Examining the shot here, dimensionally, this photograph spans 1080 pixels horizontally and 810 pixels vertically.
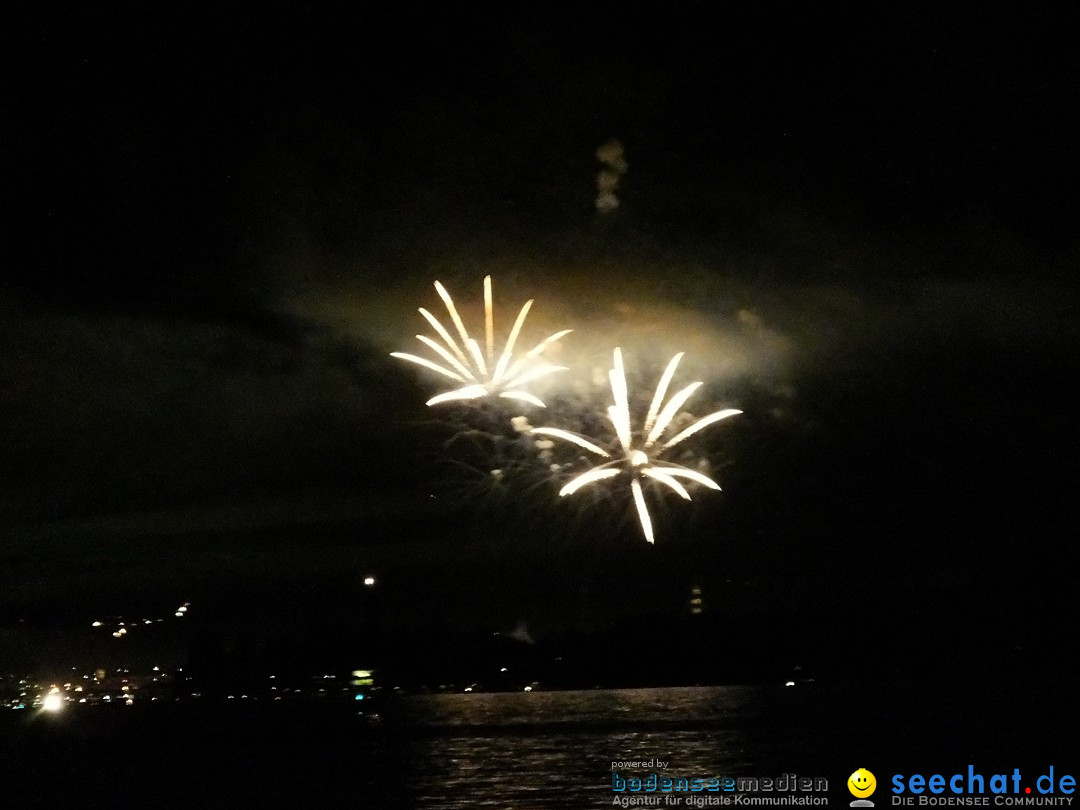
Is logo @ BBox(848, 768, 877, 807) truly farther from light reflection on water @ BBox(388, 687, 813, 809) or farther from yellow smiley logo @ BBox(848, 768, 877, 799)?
light reflection on water @ BBox(388, 687, 813, 809)

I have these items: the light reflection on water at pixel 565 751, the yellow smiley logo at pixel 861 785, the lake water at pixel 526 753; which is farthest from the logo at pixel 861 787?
the light reflection on water at pixel 565 751

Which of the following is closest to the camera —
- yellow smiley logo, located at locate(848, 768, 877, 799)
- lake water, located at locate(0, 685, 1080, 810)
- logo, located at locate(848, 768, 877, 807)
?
logo, located at locate(848, 768, 877, 807)

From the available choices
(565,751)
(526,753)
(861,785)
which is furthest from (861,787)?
(526,753)

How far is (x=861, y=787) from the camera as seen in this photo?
136 feet

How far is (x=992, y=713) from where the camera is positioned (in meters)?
93.6

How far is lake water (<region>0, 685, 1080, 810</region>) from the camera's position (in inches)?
2072

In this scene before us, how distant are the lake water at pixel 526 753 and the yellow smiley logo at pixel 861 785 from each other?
534mm

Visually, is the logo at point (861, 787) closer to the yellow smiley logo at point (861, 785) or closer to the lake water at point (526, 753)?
the yellow smiley logo at point (861, 785)

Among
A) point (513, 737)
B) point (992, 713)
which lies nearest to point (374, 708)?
point (513, 737)

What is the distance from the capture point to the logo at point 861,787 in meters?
39.3

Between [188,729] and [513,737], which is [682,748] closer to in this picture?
[513,737]

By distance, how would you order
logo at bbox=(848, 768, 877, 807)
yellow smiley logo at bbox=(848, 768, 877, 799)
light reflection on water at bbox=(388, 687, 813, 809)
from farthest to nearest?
1. light reflection on water at bbox=(388, 687, 813, 809)
2. yellow smiley logo at bbox=(848, 768, 877, 799)
3. logo at bbox=(848, 768, 877, 807)

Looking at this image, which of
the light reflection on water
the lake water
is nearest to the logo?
the lake water

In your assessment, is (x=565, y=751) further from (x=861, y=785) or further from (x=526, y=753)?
(x=861, y=785)
